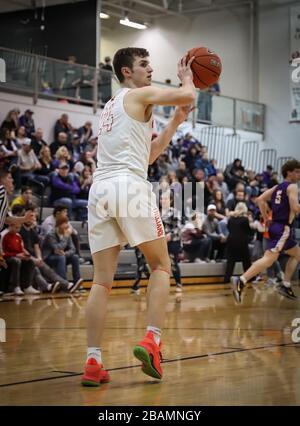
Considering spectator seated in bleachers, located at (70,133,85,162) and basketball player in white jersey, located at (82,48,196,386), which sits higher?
spectator seated in bleachers, located at (70,133,85,162)

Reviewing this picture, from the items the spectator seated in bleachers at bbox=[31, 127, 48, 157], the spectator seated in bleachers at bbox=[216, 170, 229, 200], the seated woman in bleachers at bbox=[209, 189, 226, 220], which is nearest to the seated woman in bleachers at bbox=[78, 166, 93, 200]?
the spectator seated in bleachers at bbox=[31, 127, 48, 157]

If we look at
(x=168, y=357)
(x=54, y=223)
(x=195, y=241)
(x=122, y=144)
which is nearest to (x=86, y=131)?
(x=195, y=241)

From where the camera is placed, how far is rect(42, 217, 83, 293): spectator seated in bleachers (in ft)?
39.5

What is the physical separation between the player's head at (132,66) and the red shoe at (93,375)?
179 cm

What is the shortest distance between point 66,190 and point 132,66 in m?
9.63

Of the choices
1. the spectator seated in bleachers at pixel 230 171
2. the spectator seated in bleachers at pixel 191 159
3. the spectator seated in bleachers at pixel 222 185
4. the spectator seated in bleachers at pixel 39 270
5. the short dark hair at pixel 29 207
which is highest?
the spectator seated in bleachers at pixel 191 159

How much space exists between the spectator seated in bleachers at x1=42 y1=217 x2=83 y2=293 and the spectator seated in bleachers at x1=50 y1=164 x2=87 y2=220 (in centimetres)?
171

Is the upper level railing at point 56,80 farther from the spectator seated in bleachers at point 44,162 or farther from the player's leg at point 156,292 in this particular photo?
the player's leg at point 156,292

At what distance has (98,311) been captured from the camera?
4398mm

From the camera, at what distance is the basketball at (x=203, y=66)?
15.9 ft

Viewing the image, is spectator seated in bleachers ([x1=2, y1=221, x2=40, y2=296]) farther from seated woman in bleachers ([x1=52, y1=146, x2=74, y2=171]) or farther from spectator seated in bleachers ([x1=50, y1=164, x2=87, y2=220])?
seated woman in bleachers ([x1=52, y1=146, x2=74, y2=171])

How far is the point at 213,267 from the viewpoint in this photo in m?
15.6

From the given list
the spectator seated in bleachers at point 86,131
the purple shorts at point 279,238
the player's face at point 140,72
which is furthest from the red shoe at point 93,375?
the spectator seated in bleachers at point 86,131

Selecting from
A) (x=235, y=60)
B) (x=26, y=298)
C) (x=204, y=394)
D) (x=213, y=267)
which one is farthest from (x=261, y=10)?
(x=204, y=394)
